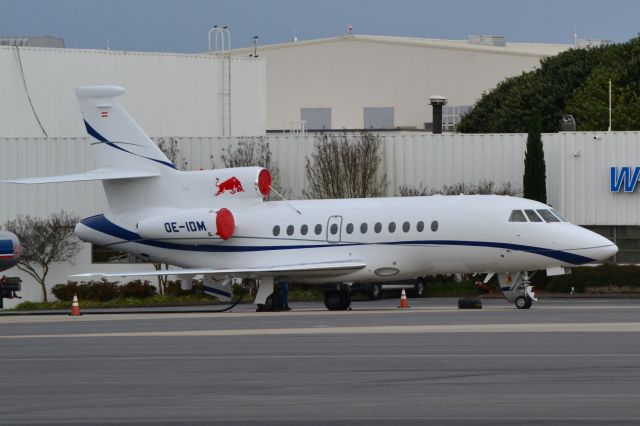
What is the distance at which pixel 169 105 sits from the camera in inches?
2783

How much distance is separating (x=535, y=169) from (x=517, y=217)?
1860 cm

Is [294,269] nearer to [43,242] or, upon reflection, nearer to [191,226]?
[191,226]

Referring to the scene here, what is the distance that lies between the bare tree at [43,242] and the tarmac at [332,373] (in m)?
25.1

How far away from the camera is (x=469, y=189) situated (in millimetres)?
54875

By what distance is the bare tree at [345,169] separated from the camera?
56.8 meters

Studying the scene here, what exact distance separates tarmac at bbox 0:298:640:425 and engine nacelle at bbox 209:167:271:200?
10004 mm

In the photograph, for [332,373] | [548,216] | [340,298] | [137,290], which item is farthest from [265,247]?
[332,373]

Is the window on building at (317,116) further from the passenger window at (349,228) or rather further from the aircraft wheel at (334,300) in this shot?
the passenger window at (349,228)

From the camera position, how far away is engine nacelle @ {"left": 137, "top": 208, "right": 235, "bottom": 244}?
125 ft

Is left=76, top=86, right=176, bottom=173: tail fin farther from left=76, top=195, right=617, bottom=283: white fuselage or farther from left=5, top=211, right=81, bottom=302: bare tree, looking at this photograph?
left=5, top=211, right=81, bottom=302: bare tree

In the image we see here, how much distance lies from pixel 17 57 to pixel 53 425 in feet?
175

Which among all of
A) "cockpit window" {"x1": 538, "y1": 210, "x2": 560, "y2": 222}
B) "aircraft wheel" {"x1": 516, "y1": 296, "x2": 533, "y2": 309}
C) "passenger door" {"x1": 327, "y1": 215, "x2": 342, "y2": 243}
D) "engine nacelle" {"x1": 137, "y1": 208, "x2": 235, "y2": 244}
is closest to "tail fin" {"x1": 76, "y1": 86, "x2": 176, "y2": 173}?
→ "engine nacelle" {"x1": 137, "y1": 208, "x2": 235, "y2": 244}

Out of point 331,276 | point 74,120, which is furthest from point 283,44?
point 331,276

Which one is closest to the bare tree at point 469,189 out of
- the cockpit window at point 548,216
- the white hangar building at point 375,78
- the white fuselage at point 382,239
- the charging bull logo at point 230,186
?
the white fuselage at point 382,239
